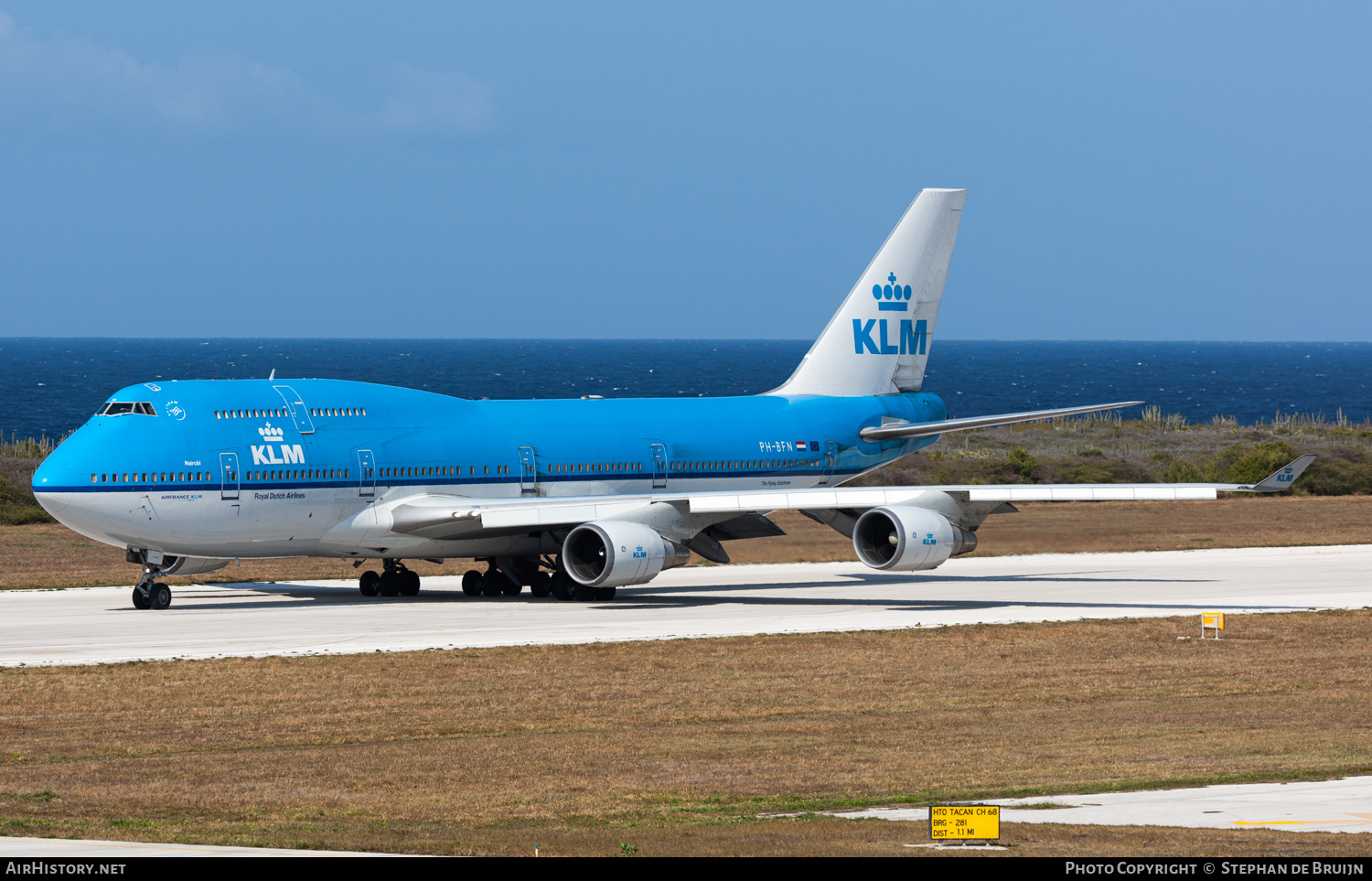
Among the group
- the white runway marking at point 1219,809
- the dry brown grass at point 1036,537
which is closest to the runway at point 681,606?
the dry brown grass at point 1036,537

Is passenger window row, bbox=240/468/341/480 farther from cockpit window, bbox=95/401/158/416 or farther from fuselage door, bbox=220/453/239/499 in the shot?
cockpit window, bbox=95/401/158/416

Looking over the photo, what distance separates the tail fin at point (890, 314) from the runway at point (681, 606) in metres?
5.17

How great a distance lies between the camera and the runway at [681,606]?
31969 mm

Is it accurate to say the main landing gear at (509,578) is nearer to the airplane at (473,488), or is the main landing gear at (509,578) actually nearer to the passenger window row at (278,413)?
the airplane at (473,488)

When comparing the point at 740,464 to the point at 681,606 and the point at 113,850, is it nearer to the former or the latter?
the point at 681,606

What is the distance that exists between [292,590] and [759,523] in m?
11.3

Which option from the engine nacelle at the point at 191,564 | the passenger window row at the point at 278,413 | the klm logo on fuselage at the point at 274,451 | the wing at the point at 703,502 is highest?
the passenger window row at the point at 278,413

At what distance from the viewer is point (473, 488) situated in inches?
1549

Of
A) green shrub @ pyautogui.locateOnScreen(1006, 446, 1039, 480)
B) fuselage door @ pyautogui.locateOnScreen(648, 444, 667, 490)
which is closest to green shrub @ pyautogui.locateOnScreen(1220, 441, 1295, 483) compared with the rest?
green shrub @ pyautogui.locateOnScreen(1006, 446, 1039, 480)

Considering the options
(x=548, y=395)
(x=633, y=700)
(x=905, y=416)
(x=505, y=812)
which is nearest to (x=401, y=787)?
(x=505, y=812)

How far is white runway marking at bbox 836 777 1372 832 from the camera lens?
14.5 metres

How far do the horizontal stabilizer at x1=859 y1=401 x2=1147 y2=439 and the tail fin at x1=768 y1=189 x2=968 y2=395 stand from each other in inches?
63.4

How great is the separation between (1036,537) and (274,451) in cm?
1845

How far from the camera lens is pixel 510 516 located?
37969 millimetres
